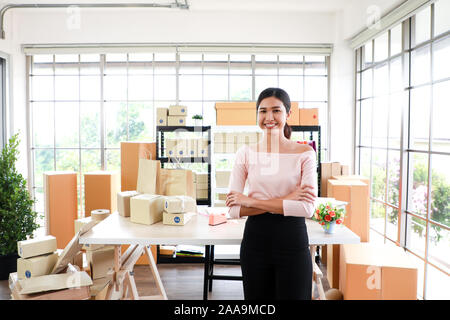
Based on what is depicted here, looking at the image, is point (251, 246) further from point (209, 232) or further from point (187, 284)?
point (187, 284)

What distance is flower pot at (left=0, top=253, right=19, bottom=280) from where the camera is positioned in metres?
3.35

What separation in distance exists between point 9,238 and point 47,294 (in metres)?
1.71

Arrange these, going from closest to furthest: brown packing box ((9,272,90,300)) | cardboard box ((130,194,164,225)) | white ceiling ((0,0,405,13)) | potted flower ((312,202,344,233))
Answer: brown packing box ((9,272,90,300)) < potted flower ((312,202,344,233)) < cardboard box ((130,194,164,225)) < white ceiling ((0,0,405,13))

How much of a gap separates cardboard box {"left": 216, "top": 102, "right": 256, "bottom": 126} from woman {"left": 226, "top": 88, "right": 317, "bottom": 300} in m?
2.21

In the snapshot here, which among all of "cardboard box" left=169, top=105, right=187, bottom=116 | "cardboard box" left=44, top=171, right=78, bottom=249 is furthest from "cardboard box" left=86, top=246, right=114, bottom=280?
"cardboard box" left=169, top=105, right=187, bottom=116

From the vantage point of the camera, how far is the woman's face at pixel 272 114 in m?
1.50

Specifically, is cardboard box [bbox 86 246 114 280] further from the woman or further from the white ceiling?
the white ceiling

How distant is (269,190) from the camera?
150cm

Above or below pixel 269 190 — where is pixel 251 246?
below

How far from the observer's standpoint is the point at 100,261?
250 centimetres

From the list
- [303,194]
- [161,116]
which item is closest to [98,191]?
[161,116]

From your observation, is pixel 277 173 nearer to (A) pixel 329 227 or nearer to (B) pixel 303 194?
(B) pixel 303 194

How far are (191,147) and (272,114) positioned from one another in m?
2.22

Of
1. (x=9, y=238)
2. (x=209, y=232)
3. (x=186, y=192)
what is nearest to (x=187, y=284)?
(x=186, y=192)
